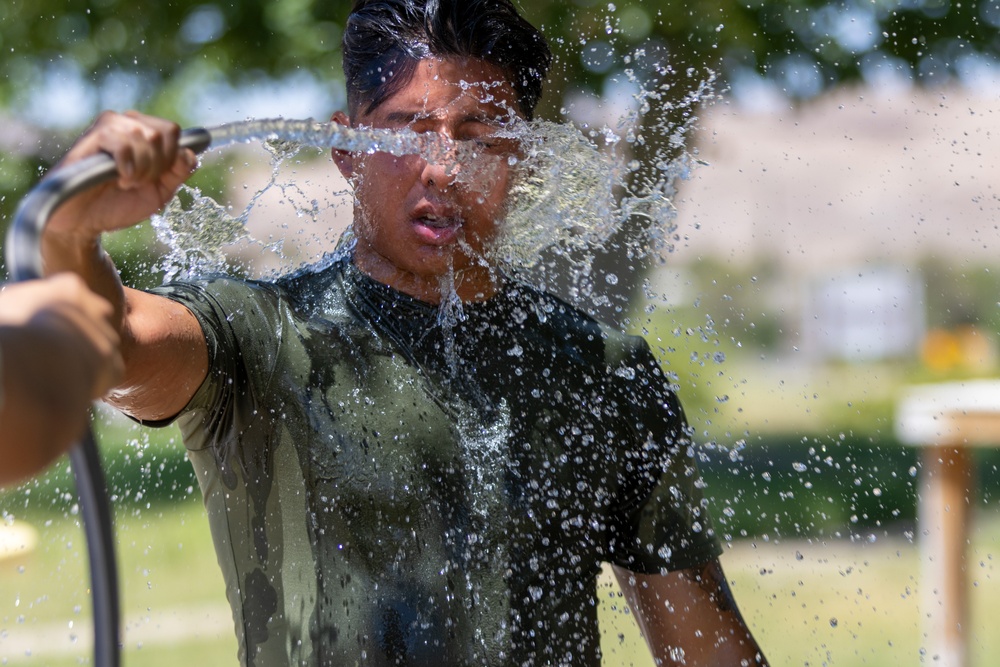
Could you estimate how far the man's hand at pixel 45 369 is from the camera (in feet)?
2.75

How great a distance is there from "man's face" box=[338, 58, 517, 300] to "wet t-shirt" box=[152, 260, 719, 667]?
58 millimetres

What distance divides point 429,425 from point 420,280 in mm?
252

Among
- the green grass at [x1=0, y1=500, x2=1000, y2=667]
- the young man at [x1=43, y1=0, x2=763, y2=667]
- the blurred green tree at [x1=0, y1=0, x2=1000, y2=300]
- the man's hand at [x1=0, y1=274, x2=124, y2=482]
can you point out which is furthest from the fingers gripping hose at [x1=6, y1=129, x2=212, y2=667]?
the blurred green tree at [x1=0, y1=0, x2=1000, y2=300]

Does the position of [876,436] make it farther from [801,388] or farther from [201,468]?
[201,468]

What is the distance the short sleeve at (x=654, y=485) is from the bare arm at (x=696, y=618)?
1.3 inches

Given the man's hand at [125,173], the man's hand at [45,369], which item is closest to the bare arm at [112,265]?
the man's hand at [125,173]

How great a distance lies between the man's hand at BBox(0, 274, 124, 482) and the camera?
0.84 m

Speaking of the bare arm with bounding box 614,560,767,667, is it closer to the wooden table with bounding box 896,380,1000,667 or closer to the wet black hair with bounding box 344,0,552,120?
the wet black hair with bounding box 344,0,552,120

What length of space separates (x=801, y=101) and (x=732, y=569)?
2.85 m

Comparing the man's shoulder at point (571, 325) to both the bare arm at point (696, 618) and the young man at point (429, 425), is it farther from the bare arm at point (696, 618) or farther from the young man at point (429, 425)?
the bare arm at point (696, 618)

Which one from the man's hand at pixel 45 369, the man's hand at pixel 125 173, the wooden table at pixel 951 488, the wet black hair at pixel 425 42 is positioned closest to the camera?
the man's hand at pixel 45 369

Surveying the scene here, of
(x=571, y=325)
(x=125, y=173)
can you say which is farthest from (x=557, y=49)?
(x=125, y=173)

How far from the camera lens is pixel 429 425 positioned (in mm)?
1752

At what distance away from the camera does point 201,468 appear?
1.75 metres
